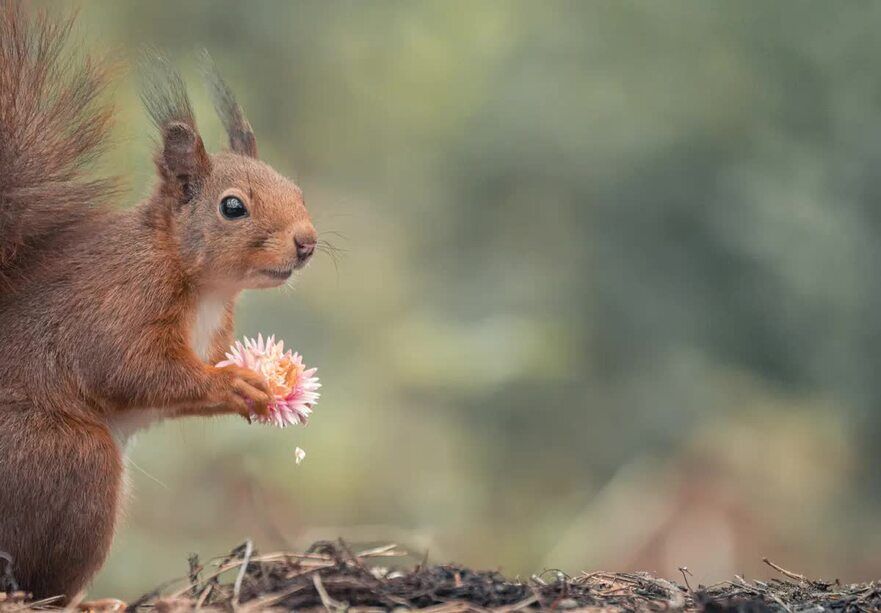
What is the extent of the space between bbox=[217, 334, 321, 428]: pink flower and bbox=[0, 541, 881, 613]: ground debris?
0.47 meters

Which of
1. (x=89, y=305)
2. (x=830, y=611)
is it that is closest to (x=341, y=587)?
(x=830, y=611)

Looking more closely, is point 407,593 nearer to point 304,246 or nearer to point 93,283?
point 304,246

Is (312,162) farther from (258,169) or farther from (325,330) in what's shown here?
(258,169)

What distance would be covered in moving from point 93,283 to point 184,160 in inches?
12.5

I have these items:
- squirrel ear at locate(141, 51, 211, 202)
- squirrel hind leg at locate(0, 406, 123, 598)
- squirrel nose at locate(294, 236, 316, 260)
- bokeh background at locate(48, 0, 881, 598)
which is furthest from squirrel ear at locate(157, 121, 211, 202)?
bokeh background at locate(48, 0, 881, 598)

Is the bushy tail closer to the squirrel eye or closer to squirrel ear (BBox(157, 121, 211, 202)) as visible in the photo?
squirrel ear (BBox(157, 121, 211, 202))

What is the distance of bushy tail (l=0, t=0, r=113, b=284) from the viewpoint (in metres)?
2.42

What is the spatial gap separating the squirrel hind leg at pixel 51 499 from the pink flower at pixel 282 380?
1.07 feet

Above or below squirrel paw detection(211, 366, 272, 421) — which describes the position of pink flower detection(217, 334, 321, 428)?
above

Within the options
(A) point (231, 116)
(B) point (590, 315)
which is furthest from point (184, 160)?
(B) point (590, 315)

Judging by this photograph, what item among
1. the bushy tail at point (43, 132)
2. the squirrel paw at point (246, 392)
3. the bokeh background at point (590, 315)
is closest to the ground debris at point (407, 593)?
the squirrel paw at point (246, 392)

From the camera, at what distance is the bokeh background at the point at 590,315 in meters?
4.46

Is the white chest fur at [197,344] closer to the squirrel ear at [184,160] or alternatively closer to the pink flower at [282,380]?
the pink flower at [282,380]

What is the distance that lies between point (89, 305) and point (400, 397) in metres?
2.64
